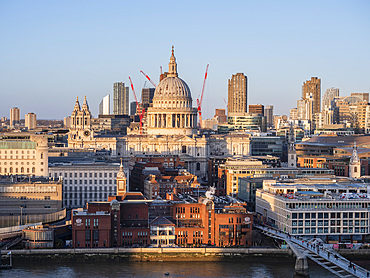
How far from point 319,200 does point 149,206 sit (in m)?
12.7

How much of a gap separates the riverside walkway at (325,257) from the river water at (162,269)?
73 cm

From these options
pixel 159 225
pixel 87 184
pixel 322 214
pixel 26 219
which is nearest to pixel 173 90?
pixel 87 184

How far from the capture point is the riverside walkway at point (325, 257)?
197 ft

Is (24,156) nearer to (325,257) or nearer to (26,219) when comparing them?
(26,219)

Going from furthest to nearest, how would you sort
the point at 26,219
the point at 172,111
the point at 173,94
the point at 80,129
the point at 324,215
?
the point at 173,94 → the point at 172,111 → the point at 80,129 → the point at 26,219 → the point at 324,215

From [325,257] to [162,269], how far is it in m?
10.8

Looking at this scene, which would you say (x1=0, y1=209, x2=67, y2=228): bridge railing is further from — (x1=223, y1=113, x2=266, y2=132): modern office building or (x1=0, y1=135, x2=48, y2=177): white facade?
(x1=223, y1=113, x2=266, y2=132): modern office building

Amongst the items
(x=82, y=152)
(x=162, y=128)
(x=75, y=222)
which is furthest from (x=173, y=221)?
(x=162, y=128)

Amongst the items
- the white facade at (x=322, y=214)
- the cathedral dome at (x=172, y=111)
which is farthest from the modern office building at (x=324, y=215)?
the cathedral dome at (x=172, y=111)

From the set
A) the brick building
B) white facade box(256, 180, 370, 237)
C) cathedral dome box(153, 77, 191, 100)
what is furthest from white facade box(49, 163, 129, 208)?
cathedral dome box(153, 77, 191, 100)

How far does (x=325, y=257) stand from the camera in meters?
63.6

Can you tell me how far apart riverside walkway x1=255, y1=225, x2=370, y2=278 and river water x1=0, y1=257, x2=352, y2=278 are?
0.73 metres

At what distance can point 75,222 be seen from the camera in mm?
67125

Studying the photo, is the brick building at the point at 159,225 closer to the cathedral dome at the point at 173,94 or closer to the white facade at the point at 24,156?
the white facade at the point at 24,156
